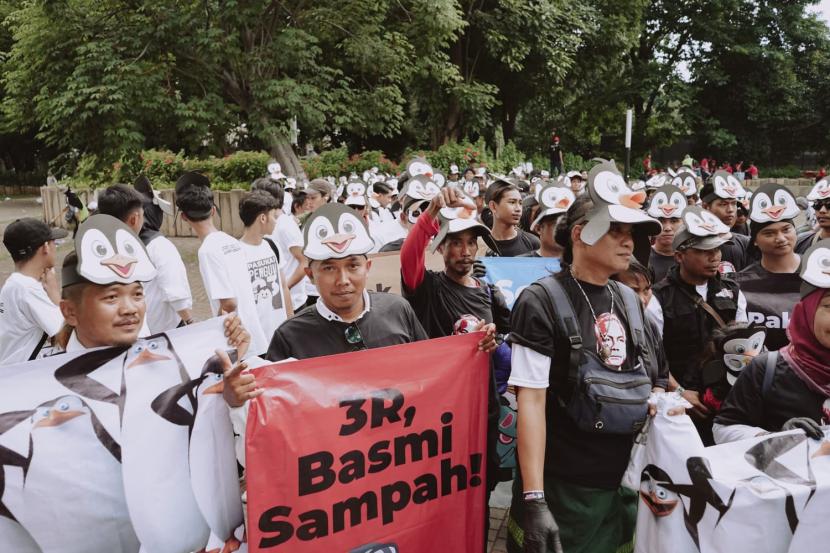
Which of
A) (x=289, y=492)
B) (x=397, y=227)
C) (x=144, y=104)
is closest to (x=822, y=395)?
(x=289, y=492)

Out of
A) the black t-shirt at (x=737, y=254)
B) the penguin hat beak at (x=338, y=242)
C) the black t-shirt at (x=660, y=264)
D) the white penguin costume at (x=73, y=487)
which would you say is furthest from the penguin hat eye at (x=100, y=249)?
the black t-shirt at (x=737, y=254)

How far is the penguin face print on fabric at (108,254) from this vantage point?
2666 millimetres

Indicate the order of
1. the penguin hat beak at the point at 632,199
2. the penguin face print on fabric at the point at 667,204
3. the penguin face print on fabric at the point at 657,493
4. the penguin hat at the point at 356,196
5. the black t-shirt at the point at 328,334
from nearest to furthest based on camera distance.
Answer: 1. the penguin face print on fabric at the point at 657,493
2. the penguin hat beak at the point at 632,199
3. the black t-shirt at the point at 328,334
4. the penguin face print on fabric at the point at 667,204
5. the penguin hat at the point at 356,196

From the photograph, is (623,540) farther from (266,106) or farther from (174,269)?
(266,106)

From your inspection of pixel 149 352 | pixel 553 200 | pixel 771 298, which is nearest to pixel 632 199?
pixel 771 298

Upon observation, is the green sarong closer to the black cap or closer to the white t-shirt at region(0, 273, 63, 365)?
the white t-shirt at region(0, 273, 63, 365)

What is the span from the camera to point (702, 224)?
412 centimetres

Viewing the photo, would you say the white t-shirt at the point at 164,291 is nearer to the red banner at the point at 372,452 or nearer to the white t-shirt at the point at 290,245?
Answer: the white t-shirt at the point at 290,245

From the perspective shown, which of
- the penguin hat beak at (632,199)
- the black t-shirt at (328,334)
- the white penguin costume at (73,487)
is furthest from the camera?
the black t-shirt at (328,334)

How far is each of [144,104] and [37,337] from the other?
10332mm

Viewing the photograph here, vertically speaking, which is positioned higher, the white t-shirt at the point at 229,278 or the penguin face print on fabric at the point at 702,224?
the penguin face print on fabric at the point at 702,224

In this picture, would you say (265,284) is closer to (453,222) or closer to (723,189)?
(453,222)

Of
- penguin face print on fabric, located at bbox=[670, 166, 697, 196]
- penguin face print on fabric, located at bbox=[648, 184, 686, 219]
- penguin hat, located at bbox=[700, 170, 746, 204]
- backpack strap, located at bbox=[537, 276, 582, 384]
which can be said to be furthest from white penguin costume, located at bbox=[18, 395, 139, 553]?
penguin face print on fabric, located at bbox=[670, 166, 697, 196]

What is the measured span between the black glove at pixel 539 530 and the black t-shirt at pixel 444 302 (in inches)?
56.0
